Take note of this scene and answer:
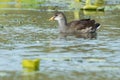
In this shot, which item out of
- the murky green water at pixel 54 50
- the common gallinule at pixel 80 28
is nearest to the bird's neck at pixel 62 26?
the common gallinule at pixel 80 28

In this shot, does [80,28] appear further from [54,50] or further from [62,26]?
[54,50]

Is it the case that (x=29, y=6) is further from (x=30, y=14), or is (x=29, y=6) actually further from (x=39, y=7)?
(x=30, y=14)

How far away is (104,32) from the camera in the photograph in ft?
59.0

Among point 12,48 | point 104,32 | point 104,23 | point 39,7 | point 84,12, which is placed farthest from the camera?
point 39,7

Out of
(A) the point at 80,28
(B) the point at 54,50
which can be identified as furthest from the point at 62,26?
(B) the point at 54,50

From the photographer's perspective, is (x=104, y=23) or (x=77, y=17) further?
(x=77, y=17)

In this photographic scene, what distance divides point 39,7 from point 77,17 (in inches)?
153

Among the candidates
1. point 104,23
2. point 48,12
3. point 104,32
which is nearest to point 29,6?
point 48,12

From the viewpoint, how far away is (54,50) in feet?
46.8

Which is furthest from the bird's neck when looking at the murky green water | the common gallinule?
the murky green water

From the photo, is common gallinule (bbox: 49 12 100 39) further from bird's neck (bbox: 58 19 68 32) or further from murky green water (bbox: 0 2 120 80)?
murky green water (bbox: 0 2 120 80)

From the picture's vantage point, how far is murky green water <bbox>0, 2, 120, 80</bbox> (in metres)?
11.5

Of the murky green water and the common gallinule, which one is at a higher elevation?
the murky green water

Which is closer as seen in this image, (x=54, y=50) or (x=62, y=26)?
(x=54, y=50)
